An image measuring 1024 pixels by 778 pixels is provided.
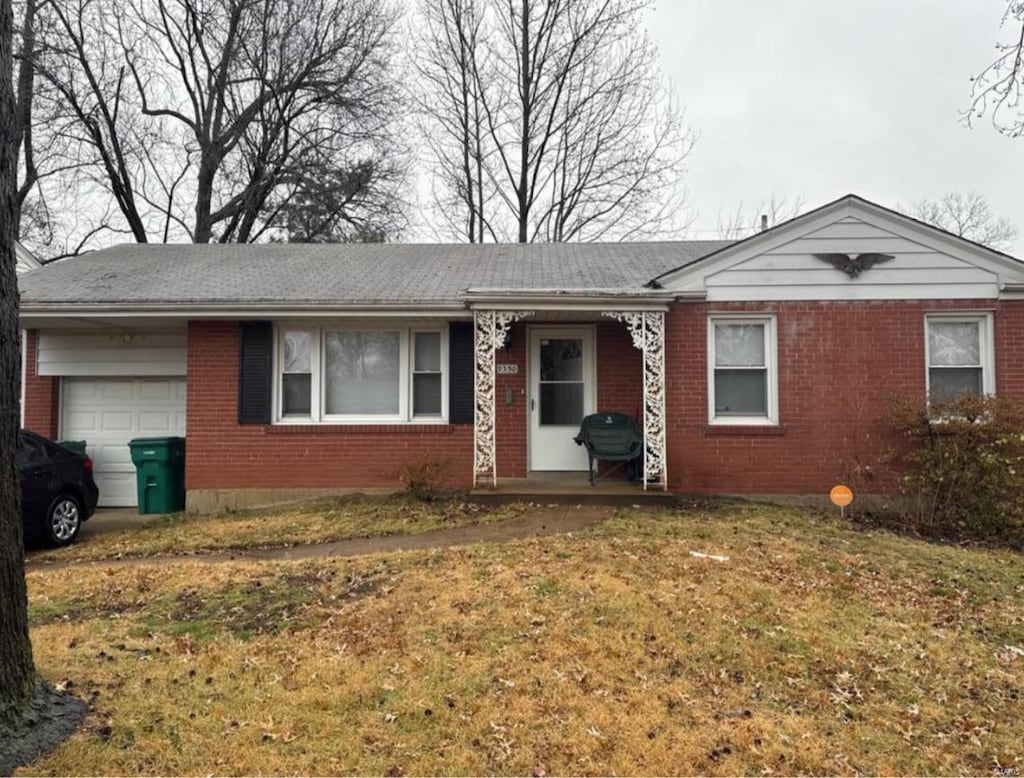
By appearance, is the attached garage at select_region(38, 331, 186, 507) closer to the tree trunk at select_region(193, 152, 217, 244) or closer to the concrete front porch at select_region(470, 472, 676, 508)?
the concrete front porch at select_region(470, 472, 676, 508)

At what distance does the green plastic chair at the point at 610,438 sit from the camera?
8695 mm

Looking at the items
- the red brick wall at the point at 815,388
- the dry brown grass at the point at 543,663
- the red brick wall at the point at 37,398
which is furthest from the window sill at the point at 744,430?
the red brick wall at the point at 37,398

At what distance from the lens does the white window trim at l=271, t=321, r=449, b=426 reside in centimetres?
932

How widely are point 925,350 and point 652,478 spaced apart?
13.4 ft

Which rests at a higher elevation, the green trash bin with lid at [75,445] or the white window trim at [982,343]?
the white window trim at [982,343]

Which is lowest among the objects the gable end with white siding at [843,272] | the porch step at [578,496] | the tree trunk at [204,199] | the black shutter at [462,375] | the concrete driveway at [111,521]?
the concrete driveway at [111,521]

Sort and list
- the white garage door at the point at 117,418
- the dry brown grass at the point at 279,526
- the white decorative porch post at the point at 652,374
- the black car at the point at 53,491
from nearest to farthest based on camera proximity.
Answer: the dry brown grass at the point at 279,526
the black car at the point at 53,491
the white decorative porch post at the point at 652,374
the white garage door at the point at 117,418

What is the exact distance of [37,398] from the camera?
9.98m

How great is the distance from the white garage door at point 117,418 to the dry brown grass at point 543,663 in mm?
4738

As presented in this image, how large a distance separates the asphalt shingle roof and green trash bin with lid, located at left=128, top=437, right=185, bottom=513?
2103 millimetres

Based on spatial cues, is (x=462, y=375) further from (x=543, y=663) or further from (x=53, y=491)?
(x=543, y=663)

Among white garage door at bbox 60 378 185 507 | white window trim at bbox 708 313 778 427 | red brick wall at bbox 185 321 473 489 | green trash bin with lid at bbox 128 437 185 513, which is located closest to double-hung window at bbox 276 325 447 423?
red brick wall at bbox 185 321 473 489

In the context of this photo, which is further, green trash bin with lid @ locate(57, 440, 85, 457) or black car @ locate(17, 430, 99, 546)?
green trash bin with lid @ locate(57, 440, 85, 457)

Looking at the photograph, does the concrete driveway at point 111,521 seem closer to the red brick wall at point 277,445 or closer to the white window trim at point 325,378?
the red brick wall at point 277,445
